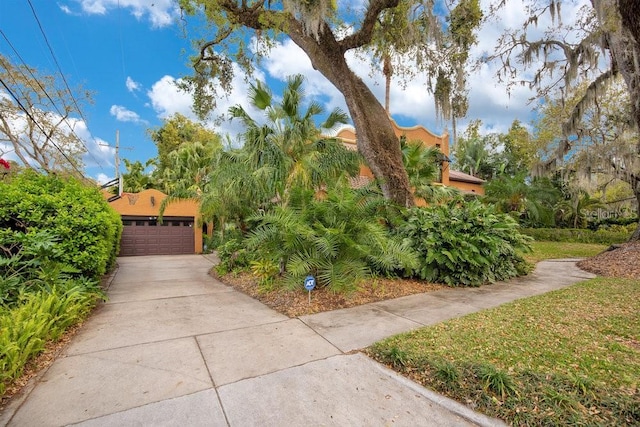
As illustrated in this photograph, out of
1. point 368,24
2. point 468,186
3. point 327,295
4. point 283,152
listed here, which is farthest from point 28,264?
point 468,186

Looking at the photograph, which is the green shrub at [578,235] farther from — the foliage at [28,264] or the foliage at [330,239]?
the foliage at [28,264]

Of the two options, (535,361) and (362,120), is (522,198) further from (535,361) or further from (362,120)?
(535,361)

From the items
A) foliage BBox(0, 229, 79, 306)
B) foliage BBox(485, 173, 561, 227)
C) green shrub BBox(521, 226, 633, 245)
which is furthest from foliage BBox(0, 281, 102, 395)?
green shrub BBox(521, 226, 633, 245)

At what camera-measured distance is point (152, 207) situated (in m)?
15.2

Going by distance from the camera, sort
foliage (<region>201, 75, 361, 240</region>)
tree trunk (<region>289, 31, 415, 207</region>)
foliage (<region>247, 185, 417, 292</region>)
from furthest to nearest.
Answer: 1. tree trunk (<region>289, 31, 415, 207</region>)
2. foliage (<region>201, 75, 361, 240</region>)
3. foliage (<region>247, 185, 417, 292</region>)

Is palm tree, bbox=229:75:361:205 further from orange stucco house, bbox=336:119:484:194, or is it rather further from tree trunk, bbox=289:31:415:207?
orange stucco house, bbox=336:119:484:194

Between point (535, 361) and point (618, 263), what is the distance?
25.0ft

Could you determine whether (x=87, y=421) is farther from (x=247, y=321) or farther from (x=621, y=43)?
(x=621, y=43)

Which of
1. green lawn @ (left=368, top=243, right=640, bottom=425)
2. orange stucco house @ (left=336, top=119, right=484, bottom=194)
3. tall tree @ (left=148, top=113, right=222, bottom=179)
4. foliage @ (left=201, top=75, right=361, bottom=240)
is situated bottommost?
green lawn @ (left=368, top=243, right=640, bottom=425)

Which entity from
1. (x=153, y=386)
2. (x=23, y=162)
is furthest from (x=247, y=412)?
(x=23, y=162)

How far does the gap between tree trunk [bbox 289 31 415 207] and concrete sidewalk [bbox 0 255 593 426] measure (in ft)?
13.1

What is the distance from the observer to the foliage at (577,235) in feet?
46.5

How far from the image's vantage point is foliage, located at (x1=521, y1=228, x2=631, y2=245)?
14188 millimetres

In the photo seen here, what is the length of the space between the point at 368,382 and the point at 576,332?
8.86ft
